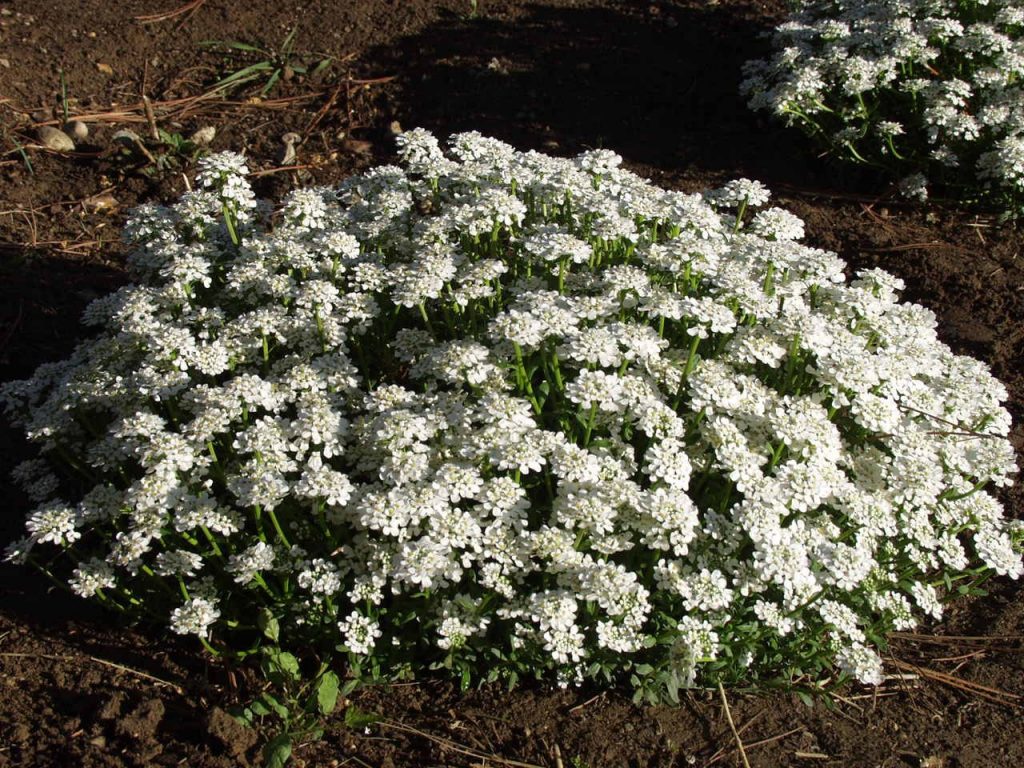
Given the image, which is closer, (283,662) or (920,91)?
(283,662)

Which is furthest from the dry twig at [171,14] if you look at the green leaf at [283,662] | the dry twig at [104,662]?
the green leaf at [283,662]

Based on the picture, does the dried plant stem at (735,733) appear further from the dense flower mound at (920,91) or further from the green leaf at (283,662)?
the dense flower mound at (920,91)

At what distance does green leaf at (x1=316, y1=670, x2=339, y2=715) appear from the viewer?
338 centimetres

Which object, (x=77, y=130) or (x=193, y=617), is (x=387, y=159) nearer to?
(x=77, y=130)

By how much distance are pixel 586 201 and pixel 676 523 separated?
5.20ft

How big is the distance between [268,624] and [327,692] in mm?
331

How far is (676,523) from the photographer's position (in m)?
3.13

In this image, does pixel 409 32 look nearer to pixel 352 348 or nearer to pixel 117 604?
pixel 352 348

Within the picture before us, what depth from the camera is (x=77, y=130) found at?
267 inches

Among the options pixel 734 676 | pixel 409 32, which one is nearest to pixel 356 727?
pixel 734 676

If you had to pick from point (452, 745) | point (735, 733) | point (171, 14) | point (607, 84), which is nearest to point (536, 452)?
point (452, 745)

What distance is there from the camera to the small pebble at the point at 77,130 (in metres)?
6.78

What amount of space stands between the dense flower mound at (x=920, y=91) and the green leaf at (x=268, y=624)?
15.6 feet

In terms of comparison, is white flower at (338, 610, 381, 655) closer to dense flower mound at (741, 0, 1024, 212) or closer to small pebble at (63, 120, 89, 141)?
dense flower mound at (741, 0, 1024, 212)
